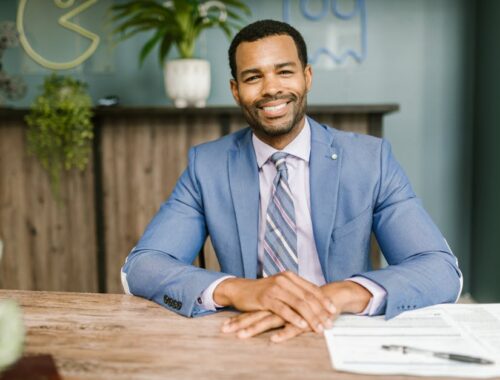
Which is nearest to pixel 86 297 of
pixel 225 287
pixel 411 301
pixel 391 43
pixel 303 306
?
pixel 225 287

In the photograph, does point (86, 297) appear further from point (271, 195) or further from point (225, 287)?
point (271, 195)

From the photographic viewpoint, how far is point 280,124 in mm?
1778

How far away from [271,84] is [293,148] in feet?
0.77

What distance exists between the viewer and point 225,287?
1.25 m

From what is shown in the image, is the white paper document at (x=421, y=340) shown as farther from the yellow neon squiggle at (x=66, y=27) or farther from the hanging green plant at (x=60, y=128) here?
the yellow neon squiggle at (x=66, y=27)

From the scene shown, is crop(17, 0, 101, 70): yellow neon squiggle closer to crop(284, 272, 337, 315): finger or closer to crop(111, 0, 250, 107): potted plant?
crop(111, 0, 250, 107): potted plant

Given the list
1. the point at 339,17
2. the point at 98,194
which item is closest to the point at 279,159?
the point at 98,194

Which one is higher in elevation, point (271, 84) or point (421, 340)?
point (271, 84)

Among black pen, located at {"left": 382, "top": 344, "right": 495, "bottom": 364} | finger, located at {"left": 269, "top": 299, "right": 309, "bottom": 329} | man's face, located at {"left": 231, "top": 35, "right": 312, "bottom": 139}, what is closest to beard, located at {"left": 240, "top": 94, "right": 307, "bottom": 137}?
man's face, located at {"left": 231, "top": 35, "right": 312, "bottom": 139}

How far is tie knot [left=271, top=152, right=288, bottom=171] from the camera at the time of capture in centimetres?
174

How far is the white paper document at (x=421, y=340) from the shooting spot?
2.81ft

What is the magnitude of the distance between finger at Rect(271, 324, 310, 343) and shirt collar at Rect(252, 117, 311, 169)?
82cm

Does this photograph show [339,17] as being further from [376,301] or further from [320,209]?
[376,301]

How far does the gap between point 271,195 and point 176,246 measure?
355 millimetres
